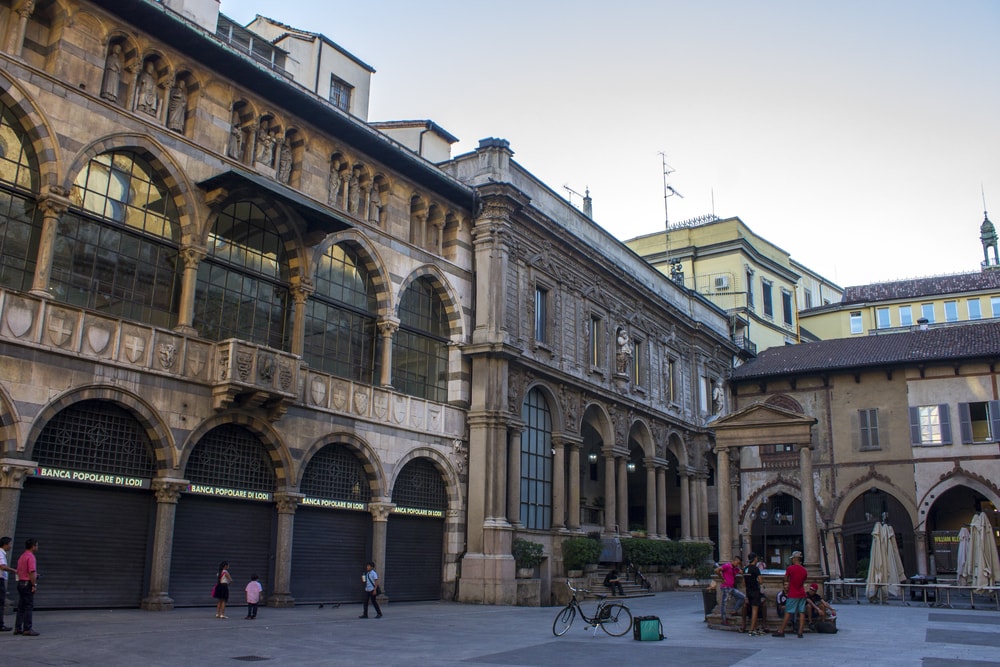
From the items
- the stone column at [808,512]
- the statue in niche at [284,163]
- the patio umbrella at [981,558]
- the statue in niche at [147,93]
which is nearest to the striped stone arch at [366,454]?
the statue in niche at [284,163]

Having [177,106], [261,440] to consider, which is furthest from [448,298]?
[177,106]

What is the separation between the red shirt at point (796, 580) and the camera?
18125mm

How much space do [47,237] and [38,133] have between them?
7.09 feet

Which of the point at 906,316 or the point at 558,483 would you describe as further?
the point at 906,316

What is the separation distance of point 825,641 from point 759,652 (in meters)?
2.74

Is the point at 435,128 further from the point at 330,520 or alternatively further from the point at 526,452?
the point at 330,520

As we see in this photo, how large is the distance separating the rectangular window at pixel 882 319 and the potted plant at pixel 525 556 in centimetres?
4315

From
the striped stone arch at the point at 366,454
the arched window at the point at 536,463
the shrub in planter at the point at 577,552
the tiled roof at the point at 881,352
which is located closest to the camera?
the striped stone arch at the point at 366,454

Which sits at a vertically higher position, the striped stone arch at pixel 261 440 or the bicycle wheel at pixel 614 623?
the striped stone arch at pixel 261 440

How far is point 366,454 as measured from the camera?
2466 cm

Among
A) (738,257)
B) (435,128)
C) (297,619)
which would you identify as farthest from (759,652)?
(738,257)

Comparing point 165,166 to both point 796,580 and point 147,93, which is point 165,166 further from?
point 796,580

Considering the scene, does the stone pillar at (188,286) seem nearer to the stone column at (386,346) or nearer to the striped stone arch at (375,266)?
the striped stone arch at (375,266)

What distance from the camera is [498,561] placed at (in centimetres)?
2675
